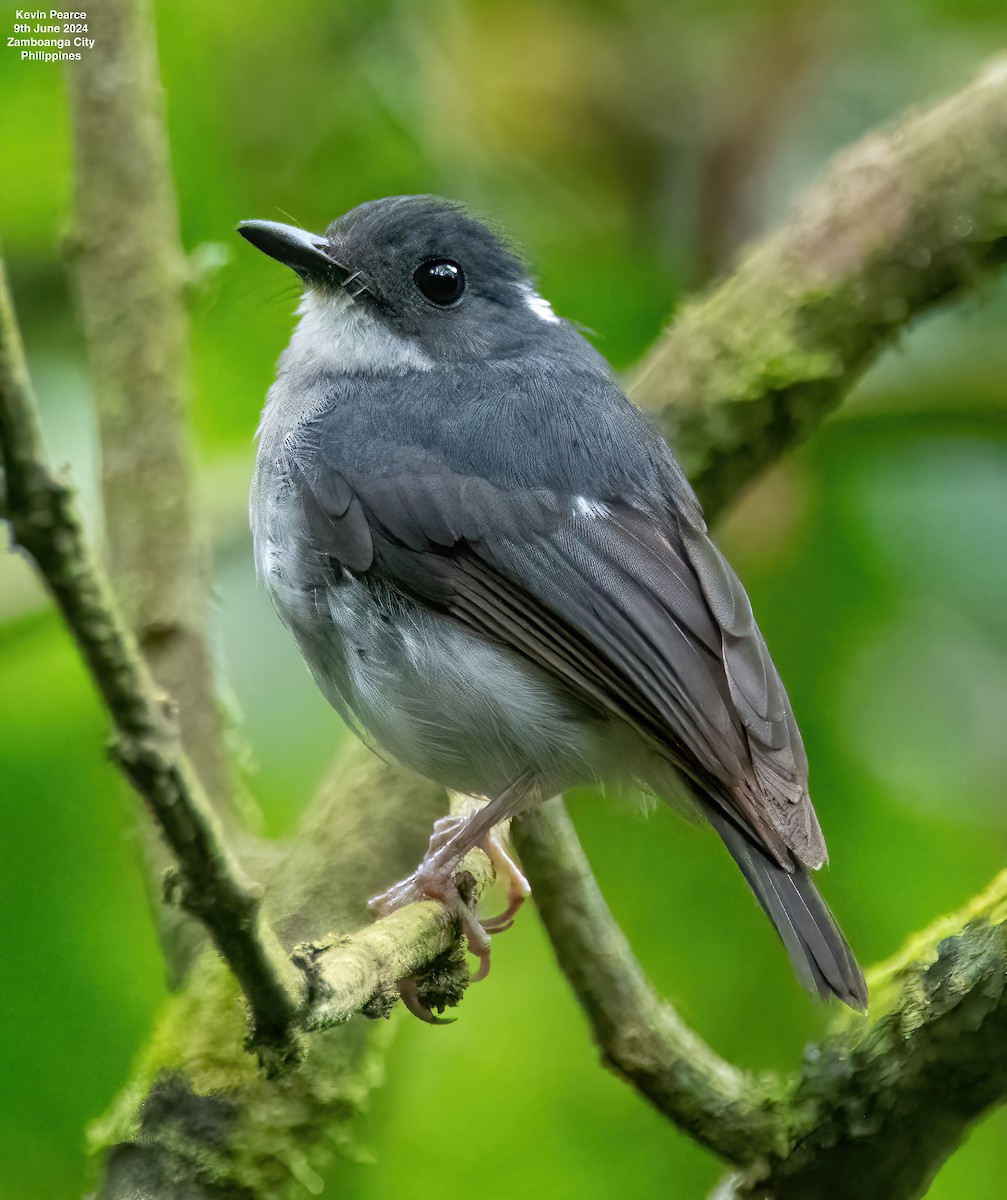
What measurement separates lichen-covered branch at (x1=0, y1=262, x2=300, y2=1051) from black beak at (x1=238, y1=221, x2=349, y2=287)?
192 centimetres

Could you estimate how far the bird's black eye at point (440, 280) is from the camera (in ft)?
12.0

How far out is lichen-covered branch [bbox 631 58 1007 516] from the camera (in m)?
4.09

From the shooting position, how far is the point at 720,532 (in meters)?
4.33

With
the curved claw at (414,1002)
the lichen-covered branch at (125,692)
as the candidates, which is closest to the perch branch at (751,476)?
the curved claw at (414,1002)

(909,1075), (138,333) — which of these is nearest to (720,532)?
(138,333)

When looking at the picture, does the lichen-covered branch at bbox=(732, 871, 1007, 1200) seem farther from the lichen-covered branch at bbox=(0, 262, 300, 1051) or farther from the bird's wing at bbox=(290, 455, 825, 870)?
the lichen-covered branch at bbox=(0, 262, 300, 1051)

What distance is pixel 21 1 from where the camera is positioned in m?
4.46

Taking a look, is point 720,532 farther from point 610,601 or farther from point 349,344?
point 610,601

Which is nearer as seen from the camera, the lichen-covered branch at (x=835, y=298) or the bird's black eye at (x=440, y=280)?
the bird's black eye at (x=440, y=280)

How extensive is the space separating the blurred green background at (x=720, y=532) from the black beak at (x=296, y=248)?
0.48 meters

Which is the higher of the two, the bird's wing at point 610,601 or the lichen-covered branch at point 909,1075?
the bird's wing at point 610,601

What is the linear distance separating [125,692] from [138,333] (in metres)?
2.74

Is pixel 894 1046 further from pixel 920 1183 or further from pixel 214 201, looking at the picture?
pixel 214 201

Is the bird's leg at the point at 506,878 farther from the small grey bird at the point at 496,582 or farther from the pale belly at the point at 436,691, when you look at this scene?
the pale belly at the point at 436,691
